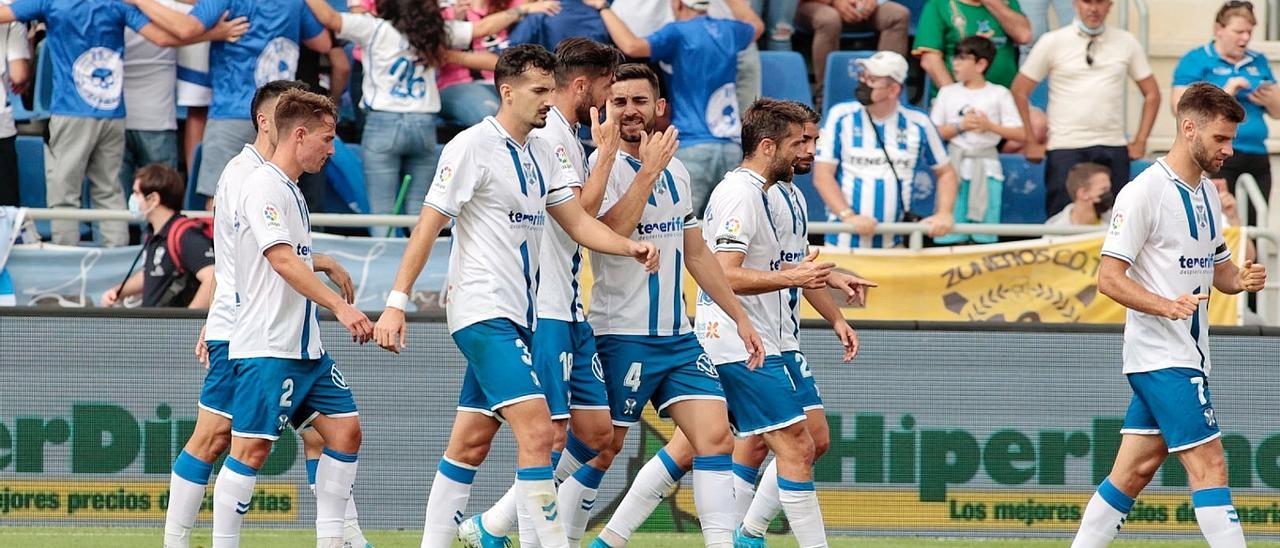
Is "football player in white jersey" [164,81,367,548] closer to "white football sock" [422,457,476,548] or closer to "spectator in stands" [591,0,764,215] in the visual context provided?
"white football sock" [422,457,476,548]

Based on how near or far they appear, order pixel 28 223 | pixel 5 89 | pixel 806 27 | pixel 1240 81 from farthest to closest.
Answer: pixel 806 27, pixel 1240 81, pixel 5 89, pixel 28 223

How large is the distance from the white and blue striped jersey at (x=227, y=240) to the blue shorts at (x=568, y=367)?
4.48 feet

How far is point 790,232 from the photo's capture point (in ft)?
27.9

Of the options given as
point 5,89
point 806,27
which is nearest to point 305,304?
point 5,89

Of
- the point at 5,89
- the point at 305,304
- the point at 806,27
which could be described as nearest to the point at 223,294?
the point at 305,304

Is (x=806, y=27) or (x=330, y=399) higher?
(x=806, y=27)

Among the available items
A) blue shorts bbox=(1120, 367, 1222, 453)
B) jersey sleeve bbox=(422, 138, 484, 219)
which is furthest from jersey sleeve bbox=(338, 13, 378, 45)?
blue shorts bbox=(1120, 367, 1222, 453)

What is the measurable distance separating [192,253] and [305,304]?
247 centimetres

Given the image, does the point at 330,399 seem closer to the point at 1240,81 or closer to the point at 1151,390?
the point at 1151,390

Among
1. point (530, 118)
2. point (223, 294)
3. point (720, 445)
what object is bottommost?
point (720, 445)

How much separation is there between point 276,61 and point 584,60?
4.85 meters

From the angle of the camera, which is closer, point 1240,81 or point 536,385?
point 536,385

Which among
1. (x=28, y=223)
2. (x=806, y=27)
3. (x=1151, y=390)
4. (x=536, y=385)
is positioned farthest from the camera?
(x=806, y=27)

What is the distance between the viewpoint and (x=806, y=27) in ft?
47.0
